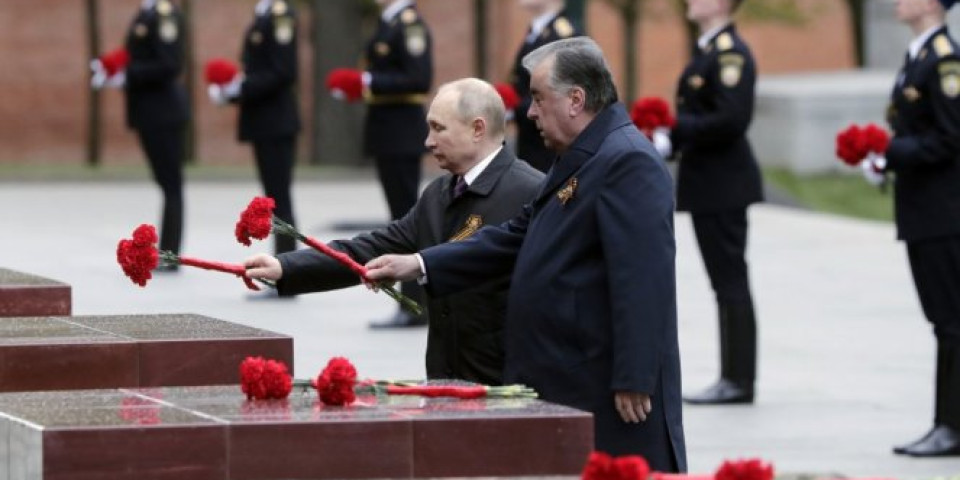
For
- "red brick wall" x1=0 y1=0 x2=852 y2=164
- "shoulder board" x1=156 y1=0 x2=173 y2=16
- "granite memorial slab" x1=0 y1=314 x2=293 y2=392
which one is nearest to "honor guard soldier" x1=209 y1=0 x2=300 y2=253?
"shoulder board" x1=156 y1=0 x2=173 y2=16

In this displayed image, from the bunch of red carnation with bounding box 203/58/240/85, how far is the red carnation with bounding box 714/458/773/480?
35.6 ft

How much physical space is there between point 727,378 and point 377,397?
5349mm

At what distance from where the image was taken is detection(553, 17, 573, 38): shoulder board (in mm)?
12125

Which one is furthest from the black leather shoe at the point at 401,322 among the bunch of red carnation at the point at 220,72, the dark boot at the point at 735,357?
the dark boot at the point at 735,357

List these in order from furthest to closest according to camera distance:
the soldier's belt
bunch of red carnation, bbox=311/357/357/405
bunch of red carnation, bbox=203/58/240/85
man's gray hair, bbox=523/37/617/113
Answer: bunch of red carnation, bbox=203/58/240/85, the soldier's belt, man's gray hair, bbox=523/37/617/113, bunch of red carnation, bbox=311/357/357/405

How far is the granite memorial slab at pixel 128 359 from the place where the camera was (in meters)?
7.30

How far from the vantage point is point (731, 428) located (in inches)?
414

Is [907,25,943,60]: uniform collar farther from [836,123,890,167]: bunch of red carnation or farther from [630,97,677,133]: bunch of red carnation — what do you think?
[630,97,677,133]: bunch of red carnation

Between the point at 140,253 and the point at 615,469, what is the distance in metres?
2.18

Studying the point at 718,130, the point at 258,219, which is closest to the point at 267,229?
the point at 258,219

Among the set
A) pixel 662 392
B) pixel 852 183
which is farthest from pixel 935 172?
pixel 852 183

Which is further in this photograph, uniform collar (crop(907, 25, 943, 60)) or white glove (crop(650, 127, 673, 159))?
white glove (crop(650, 127, 673, 159))

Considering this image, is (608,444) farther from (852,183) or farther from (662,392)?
(852,183)

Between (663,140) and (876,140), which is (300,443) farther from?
(663,140)
